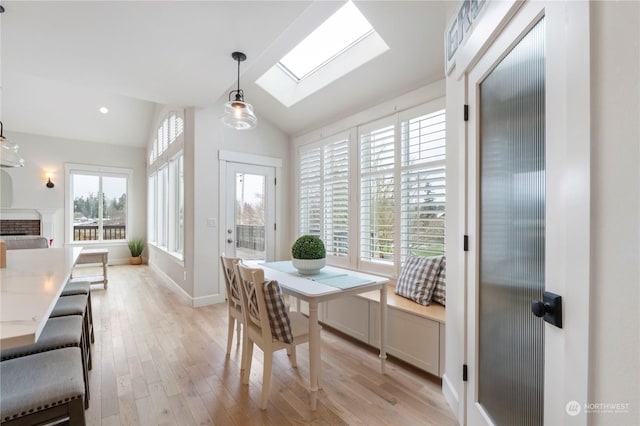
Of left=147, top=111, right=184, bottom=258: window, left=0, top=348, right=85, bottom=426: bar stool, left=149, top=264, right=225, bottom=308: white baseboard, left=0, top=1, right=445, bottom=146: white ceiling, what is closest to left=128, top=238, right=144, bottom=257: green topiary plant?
left=147, top=111, right=184, bottom=258: window

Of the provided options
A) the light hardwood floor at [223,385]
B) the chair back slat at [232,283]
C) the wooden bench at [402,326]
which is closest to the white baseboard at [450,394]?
the light hardwood floor at [223,385]

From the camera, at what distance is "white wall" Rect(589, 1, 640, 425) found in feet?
2.20

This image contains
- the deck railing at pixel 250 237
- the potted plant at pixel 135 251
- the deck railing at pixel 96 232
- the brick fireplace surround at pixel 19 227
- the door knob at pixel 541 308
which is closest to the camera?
the door knob at pixel 541 308

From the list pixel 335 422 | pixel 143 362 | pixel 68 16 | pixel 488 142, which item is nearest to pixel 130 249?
pixel 143 362

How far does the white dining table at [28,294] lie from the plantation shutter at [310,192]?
2.88m

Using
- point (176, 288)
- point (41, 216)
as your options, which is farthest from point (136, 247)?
point (176, 288)

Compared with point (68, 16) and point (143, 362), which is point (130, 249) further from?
point (68, 16)

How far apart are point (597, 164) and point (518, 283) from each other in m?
0.59

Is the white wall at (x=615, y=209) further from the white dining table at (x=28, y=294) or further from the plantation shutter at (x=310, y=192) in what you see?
the plantation shutter at (x=310, y=192)

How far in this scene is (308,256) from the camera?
2480mm

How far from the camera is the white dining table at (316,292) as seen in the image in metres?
1.89

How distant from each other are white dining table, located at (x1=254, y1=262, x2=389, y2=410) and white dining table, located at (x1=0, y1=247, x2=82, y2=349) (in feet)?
4.21

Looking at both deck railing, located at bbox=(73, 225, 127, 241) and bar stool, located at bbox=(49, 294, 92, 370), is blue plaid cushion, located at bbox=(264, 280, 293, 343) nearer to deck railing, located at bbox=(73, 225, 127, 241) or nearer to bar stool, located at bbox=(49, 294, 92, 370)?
bar stool, located at bbox=(49, 294, 92, 370)

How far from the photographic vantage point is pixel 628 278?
0.68 m
